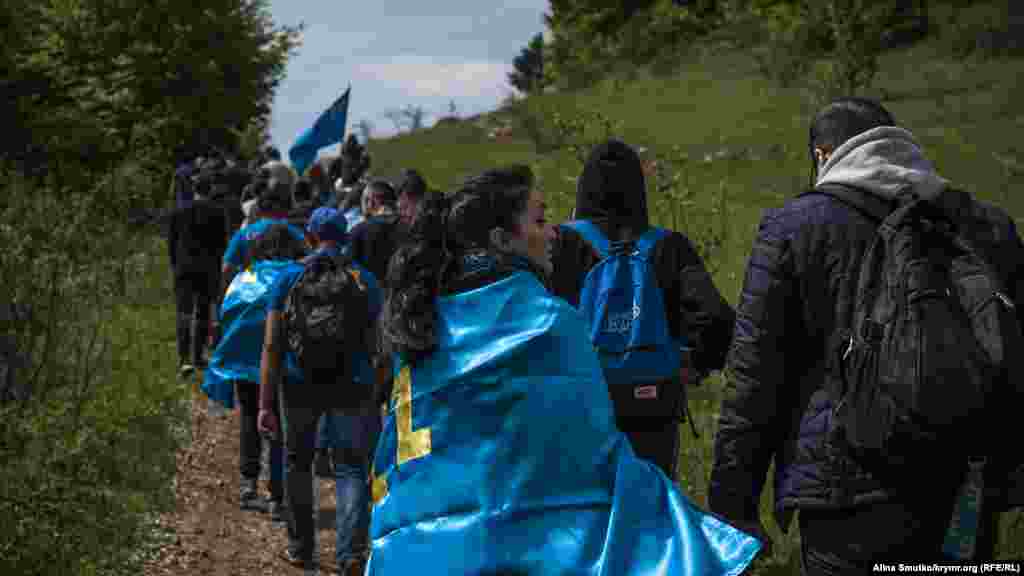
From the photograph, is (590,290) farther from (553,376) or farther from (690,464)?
(690,464)

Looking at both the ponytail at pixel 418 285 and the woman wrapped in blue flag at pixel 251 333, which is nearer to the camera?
the ponytail at pixel 418 285

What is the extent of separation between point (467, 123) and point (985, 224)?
3788cm

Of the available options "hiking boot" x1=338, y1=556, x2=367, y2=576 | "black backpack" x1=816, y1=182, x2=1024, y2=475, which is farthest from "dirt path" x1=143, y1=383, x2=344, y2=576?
"black backpack" x1=816, y1=182, x2=1024, y2=475

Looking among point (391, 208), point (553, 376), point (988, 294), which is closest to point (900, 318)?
point (988, 294)

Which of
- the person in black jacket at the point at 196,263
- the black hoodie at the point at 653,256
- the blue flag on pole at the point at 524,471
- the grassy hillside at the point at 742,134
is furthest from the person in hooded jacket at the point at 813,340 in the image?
the person in black jacket at the point at 196,263

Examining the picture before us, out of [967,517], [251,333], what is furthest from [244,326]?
[967,517]

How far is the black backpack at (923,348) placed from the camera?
289 centimetres

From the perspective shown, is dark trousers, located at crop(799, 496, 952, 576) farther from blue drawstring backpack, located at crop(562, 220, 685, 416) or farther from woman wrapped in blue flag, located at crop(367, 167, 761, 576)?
blue drawstring backpack, located at crop(562, 220, 685, 416)

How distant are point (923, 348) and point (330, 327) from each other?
13.5 feet

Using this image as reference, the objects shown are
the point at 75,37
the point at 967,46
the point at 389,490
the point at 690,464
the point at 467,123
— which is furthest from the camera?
the point at 467,123

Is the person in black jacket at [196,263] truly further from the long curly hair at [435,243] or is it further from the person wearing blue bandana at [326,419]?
the long curly hair at [435,243]

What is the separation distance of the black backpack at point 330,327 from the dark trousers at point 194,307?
19.8 feet

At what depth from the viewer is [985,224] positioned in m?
3.28

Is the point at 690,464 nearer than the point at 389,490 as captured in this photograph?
No
